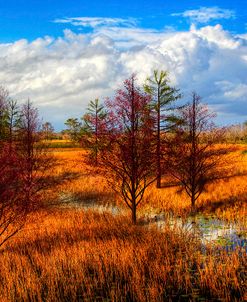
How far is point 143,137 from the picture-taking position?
14859mm

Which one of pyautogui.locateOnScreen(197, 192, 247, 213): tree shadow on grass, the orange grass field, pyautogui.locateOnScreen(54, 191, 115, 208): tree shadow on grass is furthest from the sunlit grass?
pyautogui.locateOnScreen(54, 191, 115, 208): tree shadow on grass

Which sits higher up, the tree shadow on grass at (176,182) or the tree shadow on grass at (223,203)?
the tree shadow on grass at (176,182)

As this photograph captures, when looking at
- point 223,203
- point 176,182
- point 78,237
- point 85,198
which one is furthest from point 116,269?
point 176,182

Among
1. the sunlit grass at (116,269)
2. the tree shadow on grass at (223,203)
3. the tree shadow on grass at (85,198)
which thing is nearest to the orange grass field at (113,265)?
the sunlit grass at (116,269)

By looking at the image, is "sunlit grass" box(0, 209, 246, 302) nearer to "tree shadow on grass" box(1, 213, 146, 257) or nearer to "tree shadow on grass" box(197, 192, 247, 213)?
"tree shadow on grass" box(1, 213, 146, 257)

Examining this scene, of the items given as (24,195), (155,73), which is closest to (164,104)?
(155,73)

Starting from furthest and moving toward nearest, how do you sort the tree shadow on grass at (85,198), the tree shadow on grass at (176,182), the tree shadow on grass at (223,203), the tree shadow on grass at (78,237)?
the tree shadow on grass at (176,182)
the tree shadow on grass at (85,198)
the tree shadow on grass at (223,203)
the tree shadow on grass at (78,237)

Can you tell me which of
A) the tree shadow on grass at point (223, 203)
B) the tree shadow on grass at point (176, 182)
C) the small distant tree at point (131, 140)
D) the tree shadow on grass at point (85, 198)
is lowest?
the tree shadow on grass at point (85, 198)

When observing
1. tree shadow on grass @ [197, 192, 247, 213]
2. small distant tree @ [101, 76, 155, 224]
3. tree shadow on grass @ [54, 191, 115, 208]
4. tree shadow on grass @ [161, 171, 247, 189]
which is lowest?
tree shadow on grass @ [54, 191, 115, 208]

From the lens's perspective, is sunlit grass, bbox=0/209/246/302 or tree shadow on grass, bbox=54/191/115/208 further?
tree shadow on grass, bbox=54/191/115/208

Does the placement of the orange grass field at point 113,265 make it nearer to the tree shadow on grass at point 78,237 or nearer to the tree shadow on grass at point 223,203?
the tree shadow on grass at point 78,237

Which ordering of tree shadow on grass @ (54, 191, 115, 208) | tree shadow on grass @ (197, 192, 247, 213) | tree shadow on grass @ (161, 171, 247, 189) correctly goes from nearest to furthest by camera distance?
tree shadow on grass @ (197, 192, 247, 213) < tree shadow on grass @ (54, 191, 115, 208) < tree shadow on grass @ (161, 171, 247, 189)

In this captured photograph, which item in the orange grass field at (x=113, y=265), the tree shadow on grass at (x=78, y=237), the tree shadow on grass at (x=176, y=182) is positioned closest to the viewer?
the orange grass field at (x=113, y=265)

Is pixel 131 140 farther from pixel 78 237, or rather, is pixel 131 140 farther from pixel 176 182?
pixel 176 182
